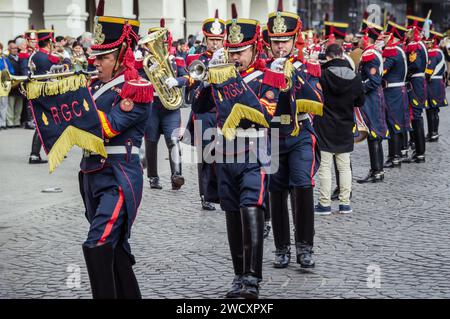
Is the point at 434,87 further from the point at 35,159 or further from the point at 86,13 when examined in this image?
the point at 86,13

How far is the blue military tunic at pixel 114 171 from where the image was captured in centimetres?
555

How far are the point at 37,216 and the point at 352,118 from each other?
3.56 meters

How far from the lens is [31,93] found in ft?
17.7

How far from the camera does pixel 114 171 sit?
5.68 meters

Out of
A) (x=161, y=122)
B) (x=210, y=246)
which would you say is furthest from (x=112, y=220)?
(x=161, y=122)

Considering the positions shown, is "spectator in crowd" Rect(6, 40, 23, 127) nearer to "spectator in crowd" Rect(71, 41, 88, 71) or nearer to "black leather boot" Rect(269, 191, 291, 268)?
"spectator in crowd" Rect(71, 41, 88, 71)

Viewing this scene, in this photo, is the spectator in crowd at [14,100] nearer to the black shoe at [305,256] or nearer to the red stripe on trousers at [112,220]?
the black shoe at [305,256]

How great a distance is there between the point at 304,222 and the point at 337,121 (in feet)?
9.78

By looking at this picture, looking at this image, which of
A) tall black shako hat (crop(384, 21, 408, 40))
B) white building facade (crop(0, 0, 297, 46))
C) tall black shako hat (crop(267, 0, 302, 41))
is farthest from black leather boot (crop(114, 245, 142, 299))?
white building facade (crop(0, 0, 297, 46))

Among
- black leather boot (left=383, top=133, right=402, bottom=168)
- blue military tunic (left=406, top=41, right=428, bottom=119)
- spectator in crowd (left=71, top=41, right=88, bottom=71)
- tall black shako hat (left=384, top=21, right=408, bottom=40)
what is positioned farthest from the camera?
spectator in crowd (left=71, top=41, right=88, bottom=71)

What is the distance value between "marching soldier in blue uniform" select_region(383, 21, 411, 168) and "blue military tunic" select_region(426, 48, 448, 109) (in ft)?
9.52

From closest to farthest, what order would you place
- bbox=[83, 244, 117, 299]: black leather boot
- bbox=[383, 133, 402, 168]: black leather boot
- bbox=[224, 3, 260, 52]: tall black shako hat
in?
1. bbox=[83, 244, 117, 299]: black leather boot
2. bbox=[224, 3, 260, 52]: tall black shako hat
3. bbox=[383, 133, 402, 168]: black leather boot

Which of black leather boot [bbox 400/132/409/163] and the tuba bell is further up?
the tuba bell

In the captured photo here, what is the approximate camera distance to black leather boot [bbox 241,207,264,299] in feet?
21.8
